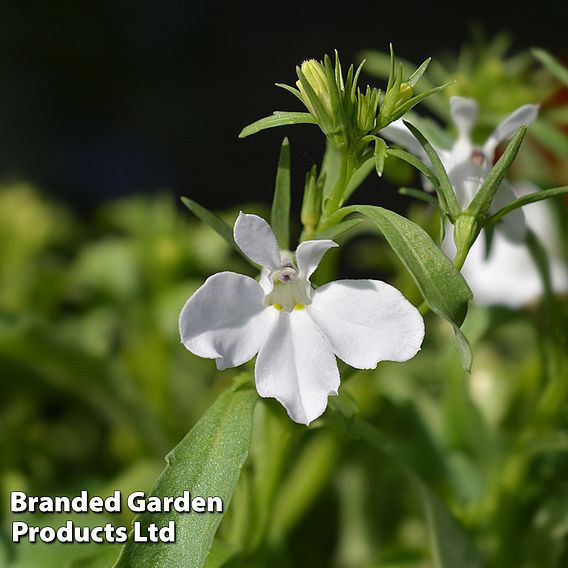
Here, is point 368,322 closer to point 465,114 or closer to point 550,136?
point 465,114

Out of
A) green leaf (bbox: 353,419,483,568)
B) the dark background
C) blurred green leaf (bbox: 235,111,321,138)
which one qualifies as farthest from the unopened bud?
the dark background

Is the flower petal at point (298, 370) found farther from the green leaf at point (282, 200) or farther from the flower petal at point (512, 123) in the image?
the flower petal at point (512, 123)

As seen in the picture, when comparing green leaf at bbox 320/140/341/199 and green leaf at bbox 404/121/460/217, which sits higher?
green leaf at bbox 320/140/341/199

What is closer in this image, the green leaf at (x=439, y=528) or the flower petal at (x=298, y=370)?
the flower petal at (x=298, y=370)

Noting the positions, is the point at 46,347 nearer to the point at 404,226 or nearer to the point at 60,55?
the point at 404,226

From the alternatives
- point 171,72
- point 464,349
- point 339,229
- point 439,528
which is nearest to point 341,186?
point 339,229

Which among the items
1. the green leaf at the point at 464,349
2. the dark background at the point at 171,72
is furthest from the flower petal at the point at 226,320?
the dark background at the point at 171,72

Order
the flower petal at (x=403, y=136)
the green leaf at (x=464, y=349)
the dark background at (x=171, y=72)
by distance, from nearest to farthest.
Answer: the green leaf at (x=464, y=349), the flower petal at (x=403, y=136), the dark background at (x=171, y=72)

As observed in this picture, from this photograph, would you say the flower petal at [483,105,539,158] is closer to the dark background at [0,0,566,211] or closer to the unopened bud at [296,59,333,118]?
the unopened bud at [296,59,333,118]
